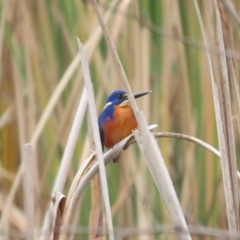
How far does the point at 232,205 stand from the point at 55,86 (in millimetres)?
713

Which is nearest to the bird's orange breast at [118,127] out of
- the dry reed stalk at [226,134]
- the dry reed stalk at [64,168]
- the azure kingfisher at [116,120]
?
the azure kingfisher at [116,120]

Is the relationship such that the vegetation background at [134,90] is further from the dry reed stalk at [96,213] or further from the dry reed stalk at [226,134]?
the dry reed stalk at [226,134]

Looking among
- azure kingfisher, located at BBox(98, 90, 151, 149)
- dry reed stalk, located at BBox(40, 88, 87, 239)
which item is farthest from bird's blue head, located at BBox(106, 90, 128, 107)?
dry reed stalk, located at BBox(40, 88, 87, 239)

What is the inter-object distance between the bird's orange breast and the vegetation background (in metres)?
0.06

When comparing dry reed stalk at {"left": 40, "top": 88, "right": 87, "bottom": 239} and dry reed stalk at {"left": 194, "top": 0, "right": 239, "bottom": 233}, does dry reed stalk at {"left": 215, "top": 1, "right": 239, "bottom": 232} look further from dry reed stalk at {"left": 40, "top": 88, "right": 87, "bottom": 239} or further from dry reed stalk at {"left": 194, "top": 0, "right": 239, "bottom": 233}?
dry reed stalk at {"left": 40, "top": 88, "right": 87, "bottom": 239}

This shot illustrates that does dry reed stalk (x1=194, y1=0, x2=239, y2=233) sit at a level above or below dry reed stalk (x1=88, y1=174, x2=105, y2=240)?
above

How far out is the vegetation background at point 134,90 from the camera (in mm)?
1342

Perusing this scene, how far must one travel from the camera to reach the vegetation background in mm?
1342

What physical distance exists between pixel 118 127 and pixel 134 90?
169mm

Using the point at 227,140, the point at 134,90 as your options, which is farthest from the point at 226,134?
the point at 134,90

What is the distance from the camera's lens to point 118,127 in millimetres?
1541

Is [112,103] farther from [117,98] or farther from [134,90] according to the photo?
[134,90]

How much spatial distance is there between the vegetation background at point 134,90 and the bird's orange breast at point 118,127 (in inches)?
2.3

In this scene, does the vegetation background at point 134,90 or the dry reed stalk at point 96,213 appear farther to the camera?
the vegetation background at point 134,90
